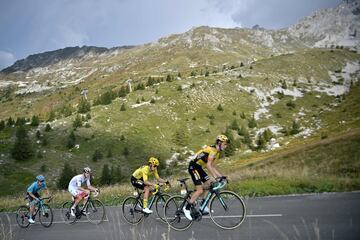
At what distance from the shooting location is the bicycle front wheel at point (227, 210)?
43.1 ft

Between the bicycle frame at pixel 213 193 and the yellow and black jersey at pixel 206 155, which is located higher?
the yellow and black jersey at pixel 206 155

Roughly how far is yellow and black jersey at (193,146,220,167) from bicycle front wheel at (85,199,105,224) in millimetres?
6595

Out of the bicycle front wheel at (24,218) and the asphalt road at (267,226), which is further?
the bicycle front wheel at (24,218)

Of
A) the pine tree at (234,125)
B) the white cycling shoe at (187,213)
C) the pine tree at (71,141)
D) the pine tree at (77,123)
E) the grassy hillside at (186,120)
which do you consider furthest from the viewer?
the pine tree at (234,125)

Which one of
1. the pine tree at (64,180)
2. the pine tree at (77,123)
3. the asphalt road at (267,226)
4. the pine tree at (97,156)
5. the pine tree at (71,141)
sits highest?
the pine tree at (77,123)

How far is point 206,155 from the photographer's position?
45.4 feet

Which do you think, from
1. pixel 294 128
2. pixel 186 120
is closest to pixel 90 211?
pixel 186 120

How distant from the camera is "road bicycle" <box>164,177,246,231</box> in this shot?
1318cm

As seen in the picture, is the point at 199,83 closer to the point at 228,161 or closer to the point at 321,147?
the point at 228,161

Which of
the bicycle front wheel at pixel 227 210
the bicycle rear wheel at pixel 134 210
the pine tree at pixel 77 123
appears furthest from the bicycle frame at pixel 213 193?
the pine tree at pixel 77 123

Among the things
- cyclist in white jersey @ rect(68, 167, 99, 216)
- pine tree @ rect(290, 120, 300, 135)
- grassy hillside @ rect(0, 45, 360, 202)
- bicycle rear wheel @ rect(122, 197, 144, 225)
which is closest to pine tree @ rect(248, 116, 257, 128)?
grassy hillside @ rect(0, 45, 360, 202)

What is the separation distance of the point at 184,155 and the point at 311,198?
4867cm

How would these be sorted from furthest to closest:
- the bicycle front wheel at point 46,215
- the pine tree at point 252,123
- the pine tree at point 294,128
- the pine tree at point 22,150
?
the pine tree at point 252,123, the pine tree at point 294,128, the pine tree at point 22,150, the bicycle front wheel at point 46,215

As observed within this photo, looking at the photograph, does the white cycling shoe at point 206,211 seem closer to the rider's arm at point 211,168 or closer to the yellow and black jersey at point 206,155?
the rider's arm at point 211,168
